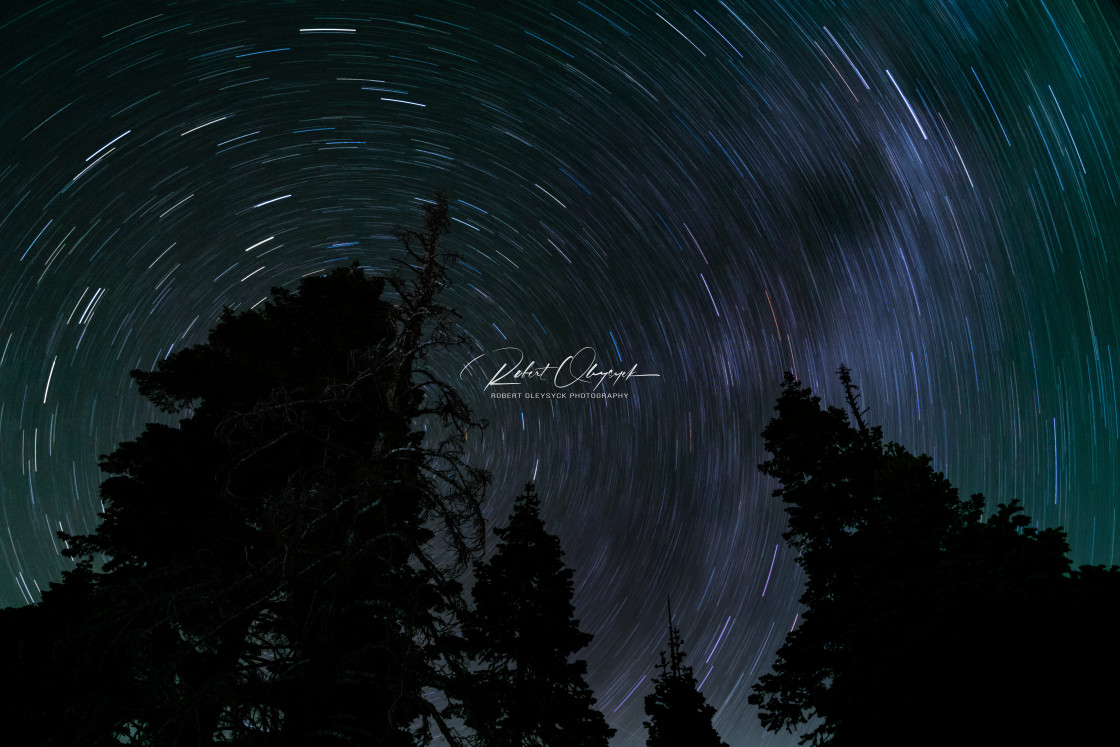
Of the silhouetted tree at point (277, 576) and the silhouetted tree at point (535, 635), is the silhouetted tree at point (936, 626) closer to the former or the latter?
the silhouetted tree at point (535, 635)

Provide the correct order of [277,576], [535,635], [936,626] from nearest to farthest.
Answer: [277,576] < [936,626] < [535,635]

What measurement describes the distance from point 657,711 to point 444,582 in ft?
56.6

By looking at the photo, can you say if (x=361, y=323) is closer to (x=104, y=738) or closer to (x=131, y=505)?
(x=131, y=505)

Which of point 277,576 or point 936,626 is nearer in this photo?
point 277,576

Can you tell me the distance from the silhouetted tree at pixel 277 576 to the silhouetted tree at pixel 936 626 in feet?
25.1

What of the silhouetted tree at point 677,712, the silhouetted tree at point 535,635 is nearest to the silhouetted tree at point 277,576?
the silhouetted tree at point 535,635

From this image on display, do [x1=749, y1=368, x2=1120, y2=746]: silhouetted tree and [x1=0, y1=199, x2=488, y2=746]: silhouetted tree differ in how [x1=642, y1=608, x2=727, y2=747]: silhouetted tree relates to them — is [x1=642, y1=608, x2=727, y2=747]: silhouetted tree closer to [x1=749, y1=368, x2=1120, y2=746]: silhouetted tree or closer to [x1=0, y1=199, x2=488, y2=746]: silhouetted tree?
[x1=749, y1=368, x2=1120, y2=746]: silhouetted tree

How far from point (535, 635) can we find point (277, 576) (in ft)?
33.6

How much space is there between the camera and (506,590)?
48.0 feet

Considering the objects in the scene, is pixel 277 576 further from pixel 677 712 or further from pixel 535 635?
pixel 677 712

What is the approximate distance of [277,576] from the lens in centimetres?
504

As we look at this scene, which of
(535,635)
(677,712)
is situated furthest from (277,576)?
(677,712)

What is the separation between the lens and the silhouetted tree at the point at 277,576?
4605mm

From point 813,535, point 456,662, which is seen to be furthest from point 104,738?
point 813,535
